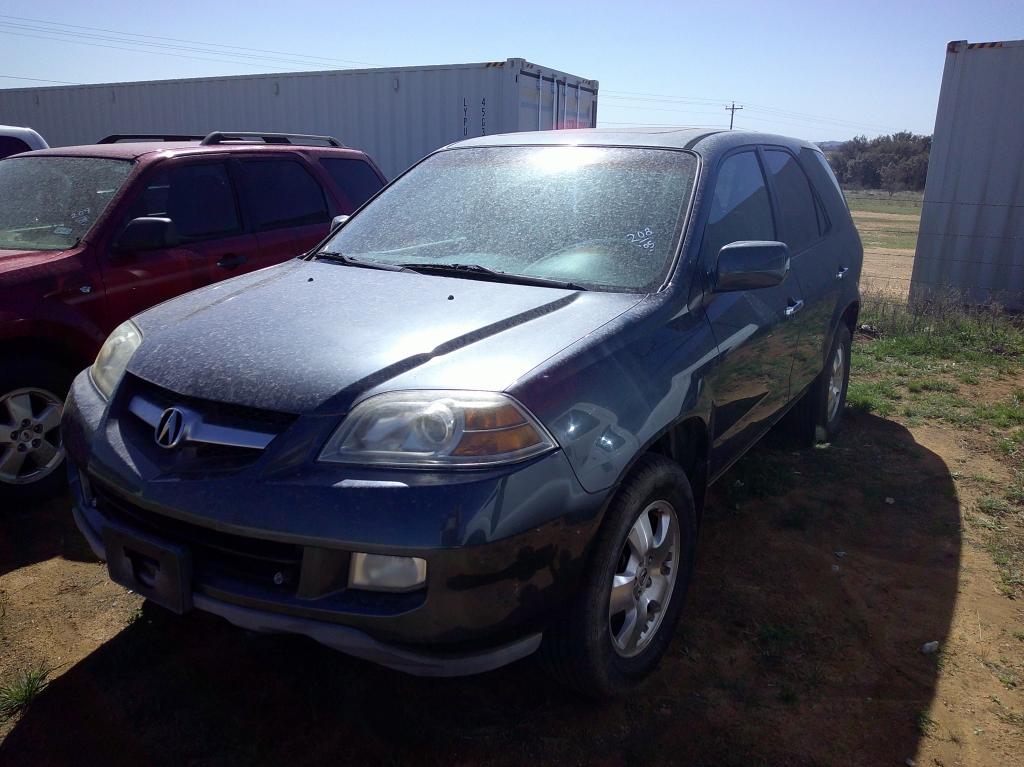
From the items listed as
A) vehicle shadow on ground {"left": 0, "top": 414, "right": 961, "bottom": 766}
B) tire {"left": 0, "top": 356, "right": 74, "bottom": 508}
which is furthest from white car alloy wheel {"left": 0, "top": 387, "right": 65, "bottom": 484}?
vehicle shadow on ground {"left": 0, "top": 414, "right": 961, "bottom": 766}

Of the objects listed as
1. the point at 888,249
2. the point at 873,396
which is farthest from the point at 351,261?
the point at 888,249

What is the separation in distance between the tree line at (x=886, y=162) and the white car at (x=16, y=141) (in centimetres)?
5526

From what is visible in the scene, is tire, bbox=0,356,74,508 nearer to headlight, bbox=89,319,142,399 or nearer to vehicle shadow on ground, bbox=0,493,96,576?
vehicle shadow on ground, bbox=0,493,96,576

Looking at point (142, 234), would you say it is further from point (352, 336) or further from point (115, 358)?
point (352, 336)

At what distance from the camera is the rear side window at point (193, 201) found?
15.3 feet

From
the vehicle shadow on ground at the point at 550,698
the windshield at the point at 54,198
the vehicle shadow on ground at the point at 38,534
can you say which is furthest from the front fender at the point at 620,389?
the windshield at the point at 54,198

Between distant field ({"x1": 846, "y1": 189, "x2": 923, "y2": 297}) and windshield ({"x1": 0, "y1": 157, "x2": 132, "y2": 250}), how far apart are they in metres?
9.52

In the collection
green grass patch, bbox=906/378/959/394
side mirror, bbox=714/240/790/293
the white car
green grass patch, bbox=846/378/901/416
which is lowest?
green grass patch, bbox=846/378/901/416

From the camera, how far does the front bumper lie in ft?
6.67

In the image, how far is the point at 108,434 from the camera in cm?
252

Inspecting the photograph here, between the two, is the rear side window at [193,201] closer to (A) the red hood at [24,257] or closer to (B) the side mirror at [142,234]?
(B) the side mirror at [142,234]

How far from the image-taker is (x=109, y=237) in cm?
434

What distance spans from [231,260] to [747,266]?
10.7 feet

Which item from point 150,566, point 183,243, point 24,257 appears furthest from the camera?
point 183,243
